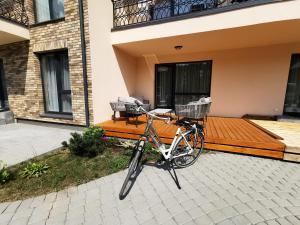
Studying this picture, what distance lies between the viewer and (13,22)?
468 centimetres

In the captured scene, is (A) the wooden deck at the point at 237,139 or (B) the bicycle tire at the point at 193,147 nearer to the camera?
(B) the bicycle tire at the point at 193,147

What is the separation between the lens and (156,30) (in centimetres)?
436

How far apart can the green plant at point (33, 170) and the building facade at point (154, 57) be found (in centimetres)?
202

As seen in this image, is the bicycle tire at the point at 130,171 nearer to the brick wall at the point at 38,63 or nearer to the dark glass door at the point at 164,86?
the brick wall at the point at 38,63

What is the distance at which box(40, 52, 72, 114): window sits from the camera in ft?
16.5

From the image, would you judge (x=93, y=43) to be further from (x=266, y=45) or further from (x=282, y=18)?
(x=266, y=45)

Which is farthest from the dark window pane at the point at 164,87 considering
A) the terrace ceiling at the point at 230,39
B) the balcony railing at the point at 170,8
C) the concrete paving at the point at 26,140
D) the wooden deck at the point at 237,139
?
the concrete paving at the point at 26,140

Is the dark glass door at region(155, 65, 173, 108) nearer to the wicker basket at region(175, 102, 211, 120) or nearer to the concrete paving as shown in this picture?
the wicker basket at region(175, 102, 211, 120)

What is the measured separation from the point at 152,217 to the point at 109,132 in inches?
115

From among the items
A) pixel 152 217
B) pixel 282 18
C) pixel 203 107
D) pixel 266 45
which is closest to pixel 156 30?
pixel 203 107

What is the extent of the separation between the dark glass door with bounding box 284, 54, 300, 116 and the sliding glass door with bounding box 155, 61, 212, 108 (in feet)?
7.96

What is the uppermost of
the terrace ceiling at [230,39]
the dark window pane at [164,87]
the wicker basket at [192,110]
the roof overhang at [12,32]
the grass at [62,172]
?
the roof overhang at [12,32]

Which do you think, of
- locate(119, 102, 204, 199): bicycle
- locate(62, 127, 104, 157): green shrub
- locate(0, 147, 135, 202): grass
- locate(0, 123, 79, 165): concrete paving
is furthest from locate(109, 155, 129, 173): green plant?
locate(0, 123, 79, 165): concrete paving

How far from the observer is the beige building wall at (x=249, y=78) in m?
5.11
